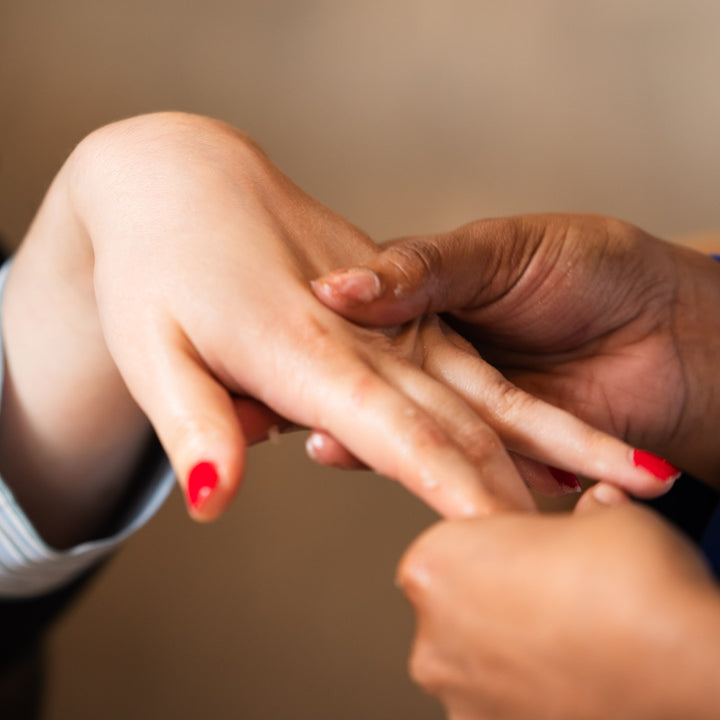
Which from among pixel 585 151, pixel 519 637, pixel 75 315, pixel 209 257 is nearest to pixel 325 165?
pixel 585 151

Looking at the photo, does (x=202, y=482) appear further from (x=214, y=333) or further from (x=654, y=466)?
(x=654, y=466)

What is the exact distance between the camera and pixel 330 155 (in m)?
1.38

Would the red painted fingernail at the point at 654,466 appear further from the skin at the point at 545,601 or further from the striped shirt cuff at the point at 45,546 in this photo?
the striped shirt cuff at the point at 45,546

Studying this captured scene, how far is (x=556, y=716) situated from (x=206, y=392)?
0.23 m

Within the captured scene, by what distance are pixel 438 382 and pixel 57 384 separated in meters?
0.34

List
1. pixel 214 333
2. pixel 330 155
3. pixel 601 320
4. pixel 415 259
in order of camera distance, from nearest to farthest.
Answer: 1. pixel 214 333
2. pixel 415 259
3. pixel 601 320
4. pixel 330 155

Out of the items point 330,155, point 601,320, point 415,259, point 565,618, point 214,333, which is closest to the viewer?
point 565,618

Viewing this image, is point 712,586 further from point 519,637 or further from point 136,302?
point 136,302

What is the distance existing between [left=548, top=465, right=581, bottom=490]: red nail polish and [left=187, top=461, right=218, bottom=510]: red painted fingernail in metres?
0.28

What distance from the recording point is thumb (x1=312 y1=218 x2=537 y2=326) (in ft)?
1.54

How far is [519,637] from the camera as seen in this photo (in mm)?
304

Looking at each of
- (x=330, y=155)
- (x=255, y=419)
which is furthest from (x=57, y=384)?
(x=330, y=155)

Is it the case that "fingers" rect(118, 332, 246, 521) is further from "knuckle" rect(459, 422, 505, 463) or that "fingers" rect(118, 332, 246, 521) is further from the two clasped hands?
"knuckle" rect(459, 422, 505, 463)

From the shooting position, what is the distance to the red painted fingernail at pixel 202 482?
14.1 inches
